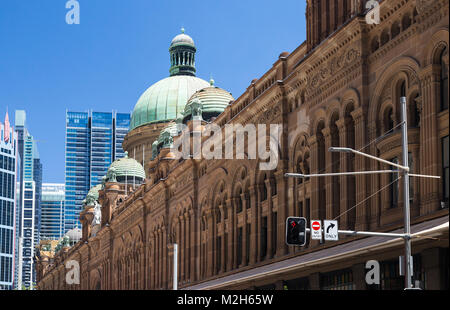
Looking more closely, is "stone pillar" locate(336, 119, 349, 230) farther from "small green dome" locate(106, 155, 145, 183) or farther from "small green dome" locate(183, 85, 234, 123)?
"small green dome" locate(106, 155, 145, 183)

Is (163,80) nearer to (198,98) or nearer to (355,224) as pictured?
(198,98)

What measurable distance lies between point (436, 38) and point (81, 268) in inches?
3931

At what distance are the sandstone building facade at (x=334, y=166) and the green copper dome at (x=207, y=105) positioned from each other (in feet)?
8.86

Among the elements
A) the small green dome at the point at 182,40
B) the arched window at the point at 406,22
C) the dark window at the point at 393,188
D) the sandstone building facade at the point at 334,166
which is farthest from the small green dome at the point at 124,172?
the arched window at the point at 406,22

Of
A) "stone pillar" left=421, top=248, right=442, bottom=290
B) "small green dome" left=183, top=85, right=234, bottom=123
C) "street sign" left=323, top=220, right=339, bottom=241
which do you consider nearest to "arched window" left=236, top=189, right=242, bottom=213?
"small green dome" left=183, top=85, right=234, bottom=123

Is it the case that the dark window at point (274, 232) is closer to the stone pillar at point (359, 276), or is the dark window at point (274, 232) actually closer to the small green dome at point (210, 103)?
the stone pillar at point (359, 276)

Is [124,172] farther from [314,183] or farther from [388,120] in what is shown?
[388,120]

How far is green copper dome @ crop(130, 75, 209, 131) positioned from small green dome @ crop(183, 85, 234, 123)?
41.2 m

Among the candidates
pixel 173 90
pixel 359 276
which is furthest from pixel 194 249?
pixel 173 90

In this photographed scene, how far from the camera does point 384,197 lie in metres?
40.1

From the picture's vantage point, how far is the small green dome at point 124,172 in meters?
113

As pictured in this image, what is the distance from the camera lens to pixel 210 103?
7475 cm

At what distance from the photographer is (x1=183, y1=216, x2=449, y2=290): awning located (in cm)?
3214
